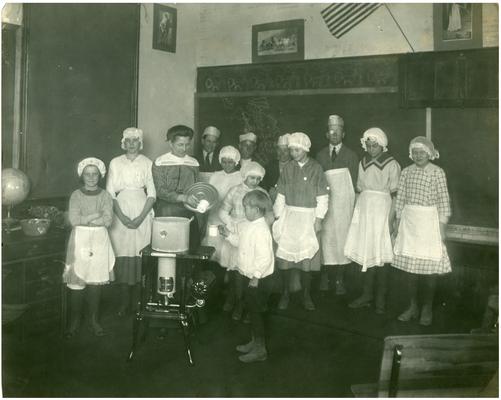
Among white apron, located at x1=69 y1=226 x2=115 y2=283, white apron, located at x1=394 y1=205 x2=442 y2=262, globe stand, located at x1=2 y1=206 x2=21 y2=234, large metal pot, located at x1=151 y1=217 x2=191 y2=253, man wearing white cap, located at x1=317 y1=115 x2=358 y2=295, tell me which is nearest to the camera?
large metal pot, located at x1=151 y1=217 x2=191 y2=253

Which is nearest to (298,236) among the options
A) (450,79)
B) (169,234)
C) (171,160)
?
(171,160)

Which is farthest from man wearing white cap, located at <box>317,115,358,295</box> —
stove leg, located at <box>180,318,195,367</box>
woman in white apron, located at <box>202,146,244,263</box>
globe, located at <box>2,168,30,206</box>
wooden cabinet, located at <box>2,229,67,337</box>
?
globe, located at <box>2,168,30,206</box>

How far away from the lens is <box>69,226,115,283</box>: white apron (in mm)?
3740

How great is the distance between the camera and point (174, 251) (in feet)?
11.1

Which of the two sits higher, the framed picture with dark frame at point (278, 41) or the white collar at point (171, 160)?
the framed picture with dark frame at point (278, 41)

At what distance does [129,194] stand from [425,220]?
2.41 meters

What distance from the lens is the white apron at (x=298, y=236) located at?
14.1 ft

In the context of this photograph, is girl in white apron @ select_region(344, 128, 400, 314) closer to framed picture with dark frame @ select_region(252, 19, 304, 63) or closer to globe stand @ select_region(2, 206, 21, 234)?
framed picture with dark frame @ select_region(252, 19, 304, 63)

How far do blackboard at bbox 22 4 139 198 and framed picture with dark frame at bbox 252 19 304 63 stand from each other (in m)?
1.36

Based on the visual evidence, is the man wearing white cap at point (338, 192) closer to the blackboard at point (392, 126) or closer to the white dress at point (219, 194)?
the blackboard at point (392, 126)

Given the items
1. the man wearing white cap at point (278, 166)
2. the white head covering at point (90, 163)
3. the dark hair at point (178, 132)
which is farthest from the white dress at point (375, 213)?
the white head covering at point (90, 163)

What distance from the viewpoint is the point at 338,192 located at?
4.77 meters

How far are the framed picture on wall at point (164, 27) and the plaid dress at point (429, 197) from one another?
9.85 ft

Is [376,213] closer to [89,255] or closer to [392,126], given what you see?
[392,126]
